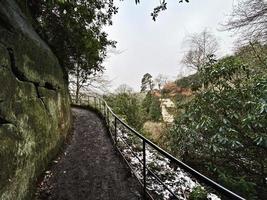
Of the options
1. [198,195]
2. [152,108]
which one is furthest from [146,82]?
[198,195]

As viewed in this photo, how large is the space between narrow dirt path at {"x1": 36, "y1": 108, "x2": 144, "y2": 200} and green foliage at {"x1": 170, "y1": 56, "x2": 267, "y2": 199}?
2.41 m

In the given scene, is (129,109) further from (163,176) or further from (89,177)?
(89,177)

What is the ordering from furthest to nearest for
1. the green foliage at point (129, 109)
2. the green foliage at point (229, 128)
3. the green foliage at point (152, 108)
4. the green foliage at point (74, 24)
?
the green foliage at point (152, 108) < the green foliage at point (129, 109) < the green foliage at point (74, 24) < the green foliage at point (229, 128)

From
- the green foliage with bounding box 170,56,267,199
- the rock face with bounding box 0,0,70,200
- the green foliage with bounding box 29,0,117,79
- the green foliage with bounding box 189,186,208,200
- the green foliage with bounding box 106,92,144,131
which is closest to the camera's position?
the rock face with bounding box 0,0,70,200

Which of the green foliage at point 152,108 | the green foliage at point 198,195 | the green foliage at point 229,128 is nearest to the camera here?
the green foliage at point 198,195

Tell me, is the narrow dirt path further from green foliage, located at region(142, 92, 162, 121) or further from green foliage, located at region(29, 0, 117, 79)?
green foliage, located at region(142, 92, 162, 121)

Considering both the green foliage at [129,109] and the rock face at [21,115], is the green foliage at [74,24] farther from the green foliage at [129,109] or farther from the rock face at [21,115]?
the green foliage at [129,109]

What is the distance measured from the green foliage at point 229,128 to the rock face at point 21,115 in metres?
3.92

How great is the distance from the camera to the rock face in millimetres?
2877

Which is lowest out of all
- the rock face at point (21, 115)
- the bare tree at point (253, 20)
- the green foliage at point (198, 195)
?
the green foliage at point (198, 195)

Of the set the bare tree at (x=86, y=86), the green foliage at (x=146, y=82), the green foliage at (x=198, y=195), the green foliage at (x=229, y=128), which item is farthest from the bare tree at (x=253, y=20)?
the green foliage at (x=146, y=82)

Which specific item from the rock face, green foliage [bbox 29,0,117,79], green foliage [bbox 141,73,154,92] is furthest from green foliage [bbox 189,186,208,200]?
green foliage [bbox 141,73,154,92]

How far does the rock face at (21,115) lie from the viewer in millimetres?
2877

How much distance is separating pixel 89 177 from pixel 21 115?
1.73 meters
